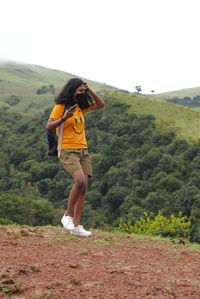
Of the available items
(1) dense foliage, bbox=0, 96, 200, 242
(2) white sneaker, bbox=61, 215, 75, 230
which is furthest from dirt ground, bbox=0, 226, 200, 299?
(1) dense foliage, bbox=0, 96, 200, 242

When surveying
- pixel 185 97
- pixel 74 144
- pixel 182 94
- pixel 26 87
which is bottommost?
pixel 74 144

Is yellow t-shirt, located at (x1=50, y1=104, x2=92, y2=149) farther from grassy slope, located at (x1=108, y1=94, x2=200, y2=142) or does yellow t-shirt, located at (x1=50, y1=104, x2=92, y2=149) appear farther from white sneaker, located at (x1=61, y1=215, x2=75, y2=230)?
grassy slope, located at (x1=108, y1=94, x2=200, y2=142)

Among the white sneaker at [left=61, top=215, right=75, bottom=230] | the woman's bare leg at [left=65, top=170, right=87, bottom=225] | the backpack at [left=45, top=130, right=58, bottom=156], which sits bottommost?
the white sneaker at [left=61, top=215, right=75, bottom=230]

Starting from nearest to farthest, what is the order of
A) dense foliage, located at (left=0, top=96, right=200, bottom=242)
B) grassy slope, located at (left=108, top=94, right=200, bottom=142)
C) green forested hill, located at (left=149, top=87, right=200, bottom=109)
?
dense foliage, located at (left=0, top=96, right=200, bottom=242), grassy slope, located at (left=108, top=94, right=200, bottom=142), green forested hill, located at (left=149, top=87, right=200, bottom=109)

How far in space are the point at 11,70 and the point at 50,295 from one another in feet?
625

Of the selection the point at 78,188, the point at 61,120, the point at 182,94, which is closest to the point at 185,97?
the point at 182,94

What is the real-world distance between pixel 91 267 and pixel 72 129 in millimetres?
2040

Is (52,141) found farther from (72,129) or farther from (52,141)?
(72,129)

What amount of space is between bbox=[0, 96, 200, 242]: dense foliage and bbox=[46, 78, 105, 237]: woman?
1000 inches

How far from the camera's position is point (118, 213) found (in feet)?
153

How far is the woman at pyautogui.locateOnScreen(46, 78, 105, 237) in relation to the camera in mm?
5465

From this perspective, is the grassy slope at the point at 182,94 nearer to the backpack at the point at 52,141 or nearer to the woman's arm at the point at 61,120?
the backpack at the point at 52,141

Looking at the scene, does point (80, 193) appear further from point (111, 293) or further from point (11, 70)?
point (11, 70)

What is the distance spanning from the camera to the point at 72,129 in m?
5.53
